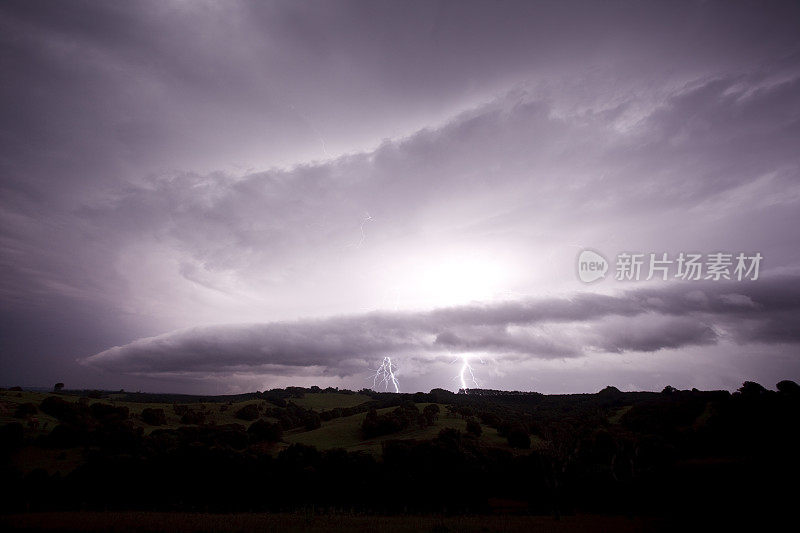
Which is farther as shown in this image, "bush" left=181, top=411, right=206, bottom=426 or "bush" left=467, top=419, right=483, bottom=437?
"bush" left=181, top=411, right=206, bottom=426

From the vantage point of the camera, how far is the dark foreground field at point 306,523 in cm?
2612

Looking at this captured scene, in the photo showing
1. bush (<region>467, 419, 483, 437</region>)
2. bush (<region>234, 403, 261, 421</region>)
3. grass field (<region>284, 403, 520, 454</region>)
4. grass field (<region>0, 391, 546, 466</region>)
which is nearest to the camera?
grass field (<region>0, 391, 546, 466</region>)

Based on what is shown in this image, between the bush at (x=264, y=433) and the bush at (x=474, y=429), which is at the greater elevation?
the bush at (x=474, y=429)

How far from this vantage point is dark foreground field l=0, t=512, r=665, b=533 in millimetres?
26125

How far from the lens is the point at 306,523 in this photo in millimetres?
28672

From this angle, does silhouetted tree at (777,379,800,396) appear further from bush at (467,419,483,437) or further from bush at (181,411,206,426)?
bush at (181,411,206,426)

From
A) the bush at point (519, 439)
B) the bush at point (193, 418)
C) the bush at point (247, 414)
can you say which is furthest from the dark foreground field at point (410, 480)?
the bush at point (247, 414)

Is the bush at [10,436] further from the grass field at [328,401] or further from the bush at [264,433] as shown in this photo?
the grass field at [328,401]

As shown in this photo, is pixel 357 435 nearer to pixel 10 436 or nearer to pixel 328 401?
pixel 10 436

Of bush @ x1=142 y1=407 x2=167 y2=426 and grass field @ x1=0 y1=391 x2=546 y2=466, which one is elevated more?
grass field @ x1=0 y1=391 x2=546 y2=466

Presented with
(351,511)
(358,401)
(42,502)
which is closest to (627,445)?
(351,511)

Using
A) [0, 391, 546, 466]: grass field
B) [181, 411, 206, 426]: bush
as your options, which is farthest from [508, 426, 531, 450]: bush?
[181, 411, 206, 426]: bush

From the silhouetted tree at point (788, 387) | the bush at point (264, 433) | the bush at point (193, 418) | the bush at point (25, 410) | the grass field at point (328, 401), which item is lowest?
the grass field at point (328, 401)

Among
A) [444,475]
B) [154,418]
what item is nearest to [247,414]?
[154,418]
